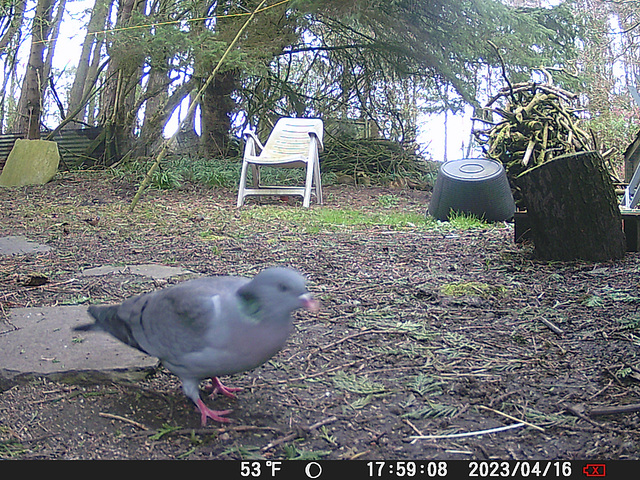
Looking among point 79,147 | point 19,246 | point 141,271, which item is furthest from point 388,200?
point 79,147

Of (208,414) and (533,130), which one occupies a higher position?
(533,130)

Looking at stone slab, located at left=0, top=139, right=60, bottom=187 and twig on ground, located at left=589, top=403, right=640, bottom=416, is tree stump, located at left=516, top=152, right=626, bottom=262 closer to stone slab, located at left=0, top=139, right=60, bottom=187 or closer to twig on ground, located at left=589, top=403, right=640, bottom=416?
twig on ground, located at left=589, top=403, right=640, bottom=416

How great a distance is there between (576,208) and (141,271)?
2286 millimetres

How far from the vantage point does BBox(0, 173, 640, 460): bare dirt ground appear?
Result: 1395 millimetres

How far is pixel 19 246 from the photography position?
3984mm

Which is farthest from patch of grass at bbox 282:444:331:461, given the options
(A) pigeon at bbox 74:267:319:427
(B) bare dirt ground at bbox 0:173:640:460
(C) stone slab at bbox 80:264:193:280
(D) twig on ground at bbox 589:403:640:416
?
(C) stone slab at bbox 80:264:193:280

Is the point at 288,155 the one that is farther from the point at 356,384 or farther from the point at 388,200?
the point at 356,384

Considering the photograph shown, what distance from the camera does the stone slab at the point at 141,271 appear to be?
3.02 m

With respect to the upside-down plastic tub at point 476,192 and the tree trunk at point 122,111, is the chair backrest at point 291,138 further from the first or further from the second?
the tree trunk at point 122,111

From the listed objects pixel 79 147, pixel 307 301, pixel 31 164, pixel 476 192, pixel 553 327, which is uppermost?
pixel 79 147

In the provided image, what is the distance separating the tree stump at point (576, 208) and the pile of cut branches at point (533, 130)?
205cm

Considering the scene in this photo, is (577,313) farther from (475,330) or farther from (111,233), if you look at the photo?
(111,233)

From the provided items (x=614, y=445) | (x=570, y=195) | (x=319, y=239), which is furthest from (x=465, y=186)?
(x=614, y=445)

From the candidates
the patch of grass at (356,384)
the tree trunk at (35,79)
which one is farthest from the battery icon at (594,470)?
the tree trunk at (35,79)
